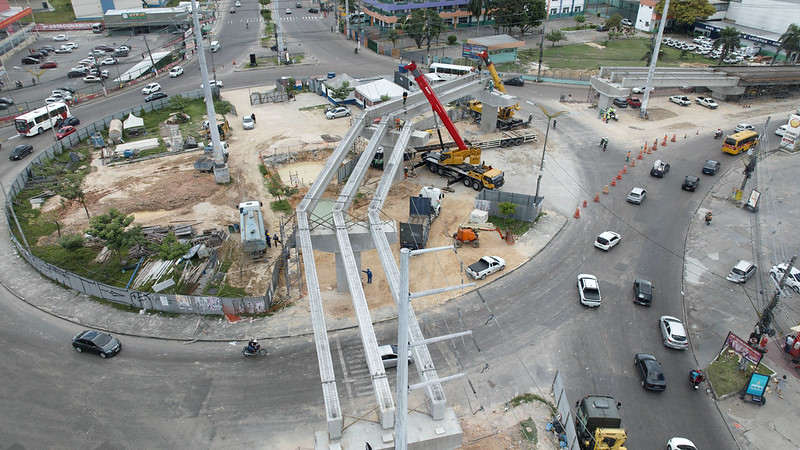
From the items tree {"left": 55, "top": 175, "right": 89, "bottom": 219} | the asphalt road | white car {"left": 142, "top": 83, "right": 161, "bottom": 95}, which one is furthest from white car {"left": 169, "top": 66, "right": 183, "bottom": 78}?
the asphalt road

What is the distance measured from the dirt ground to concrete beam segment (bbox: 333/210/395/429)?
5.90 meters

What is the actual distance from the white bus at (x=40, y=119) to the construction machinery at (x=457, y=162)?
46.8 metres

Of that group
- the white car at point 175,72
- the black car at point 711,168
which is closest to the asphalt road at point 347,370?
the black car at point 711,168

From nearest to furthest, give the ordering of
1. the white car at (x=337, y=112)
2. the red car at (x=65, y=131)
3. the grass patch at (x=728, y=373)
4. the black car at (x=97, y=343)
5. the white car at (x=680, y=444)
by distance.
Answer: the white car at (x=680, y=444) → the grass patch at (x=728, y=373) → the black car at (x=97, y=343) → the red car at (x=65, y=131) → the white car at (x=337, y=112)

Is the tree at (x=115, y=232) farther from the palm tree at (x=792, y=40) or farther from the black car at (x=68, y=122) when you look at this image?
the palm tree at (x=792, y=40)

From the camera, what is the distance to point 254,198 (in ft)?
163

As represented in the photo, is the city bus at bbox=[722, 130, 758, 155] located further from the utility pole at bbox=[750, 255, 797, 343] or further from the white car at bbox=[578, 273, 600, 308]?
the white car at bbox=[578, 273, 600, 308]

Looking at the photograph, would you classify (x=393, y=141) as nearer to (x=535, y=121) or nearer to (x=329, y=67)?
(x=535, y=121)

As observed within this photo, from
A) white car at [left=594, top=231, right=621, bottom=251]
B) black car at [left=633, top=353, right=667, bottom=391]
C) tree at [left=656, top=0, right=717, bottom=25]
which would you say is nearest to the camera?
black car at [left=633, top=353, right=667, bottom=391]

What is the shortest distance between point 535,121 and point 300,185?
3372 centimetres

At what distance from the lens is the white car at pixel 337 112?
68438 mm

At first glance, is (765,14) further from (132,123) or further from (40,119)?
(40,119)

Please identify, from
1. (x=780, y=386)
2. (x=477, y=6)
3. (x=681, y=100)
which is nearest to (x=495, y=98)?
(x=681, y=100)

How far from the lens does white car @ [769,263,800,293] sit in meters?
37.5
